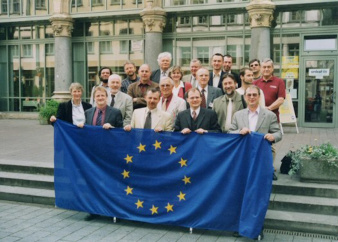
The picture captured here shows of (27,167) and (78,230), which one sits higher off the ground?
(27,167)

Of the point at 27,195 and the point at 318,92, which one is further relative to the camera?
the point at 318,92

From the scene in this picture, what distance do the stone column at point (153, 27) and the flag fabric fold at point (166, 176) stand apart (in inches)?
423

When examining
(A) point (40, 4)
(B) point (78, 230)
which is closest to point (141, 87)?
(B) point (78, 230)

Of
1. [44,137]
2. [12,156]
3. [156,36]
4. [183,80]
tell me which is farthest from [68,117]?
[156,36]

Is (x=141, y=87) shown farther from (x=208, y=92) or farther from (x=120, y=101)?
(x=208, y=92)

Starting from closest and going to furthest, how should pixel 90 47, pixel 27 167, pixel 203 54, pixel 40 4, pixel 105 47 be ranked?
pixel 27 167
pixel 203 54
pixel 105 47
pixel 90 47
pixel 40 4

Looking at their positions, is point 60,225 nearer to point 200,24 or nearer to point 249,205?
point 249,205

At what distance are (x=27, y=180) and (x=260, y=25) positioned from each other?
35.3ft

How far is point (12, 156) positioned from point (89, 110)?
3822 mm

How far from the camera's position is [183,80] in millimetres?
8789

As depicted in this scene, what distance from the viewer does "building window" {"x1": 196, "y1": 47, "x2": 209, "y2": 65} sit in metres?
17.9

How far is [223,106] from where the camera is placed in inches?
283

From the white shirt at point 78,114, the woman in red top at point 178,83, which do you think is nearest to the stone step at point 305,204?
the woman in red top at point 178,83

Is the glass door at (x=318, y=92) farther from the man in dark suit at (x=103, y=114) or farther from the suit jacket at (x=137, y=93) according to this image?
the man in dark suit at (x=103, y=114)
